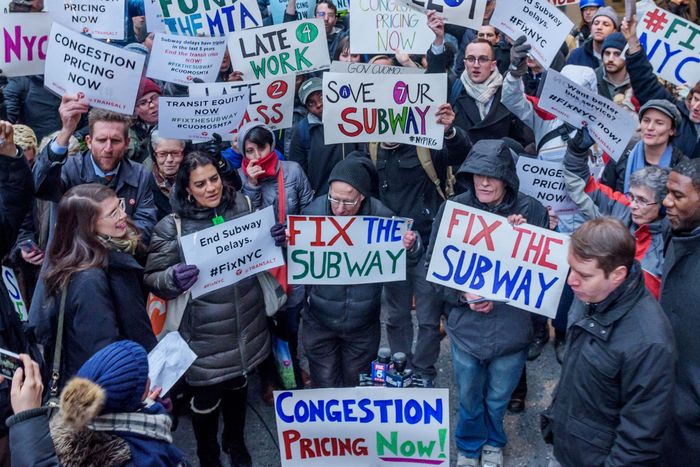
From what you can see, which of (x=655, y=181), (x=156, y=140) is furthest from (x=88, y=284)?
(x=655, y=181)

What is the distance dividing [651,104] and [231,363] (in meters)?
3.20

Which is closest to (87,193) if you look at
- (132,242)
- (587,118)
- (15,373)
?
(132,242)

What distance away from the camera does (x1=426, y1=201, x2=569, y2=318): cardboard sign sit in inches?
169

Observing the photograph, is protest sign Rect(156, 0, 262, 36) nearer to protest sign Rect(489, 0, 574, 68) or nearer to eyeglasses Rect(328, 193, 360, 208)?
protest sign Rect(489, 0, 574, 68)

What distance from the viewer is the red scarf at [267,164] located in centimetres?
520

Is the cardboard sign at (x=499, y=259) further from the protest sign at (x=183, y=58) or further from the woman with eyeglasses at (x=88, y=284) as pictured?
the protest sign at (x=183, y=58)

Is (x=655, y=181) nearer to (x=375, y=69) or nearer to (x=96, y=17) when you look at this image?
(x=375, y=69)

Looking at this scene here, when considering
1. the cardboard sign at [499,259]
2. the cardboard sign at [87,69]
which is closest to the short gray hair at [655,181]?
the cardboard sign at [499,259]

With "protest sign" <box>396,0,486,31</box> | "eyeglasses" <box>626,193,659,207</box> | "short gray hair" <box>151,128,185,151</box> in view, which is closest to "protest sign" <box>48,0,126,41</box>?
"short gray hair" <box>151,128,185,151</box>

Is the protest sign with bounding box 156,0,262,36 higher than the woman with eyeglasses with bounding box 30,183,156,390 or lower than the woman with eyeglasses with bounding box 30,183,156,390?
higher

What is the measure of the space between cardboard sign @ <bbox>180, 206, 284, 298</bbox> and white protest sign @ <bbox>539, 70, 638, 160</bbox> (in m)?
2.05

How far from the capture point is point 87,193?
371cm

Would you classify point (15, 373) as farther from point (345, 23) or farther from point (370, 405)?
point (345, 23)

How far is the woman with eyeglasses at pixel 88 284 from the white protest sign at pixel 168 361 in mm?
137
